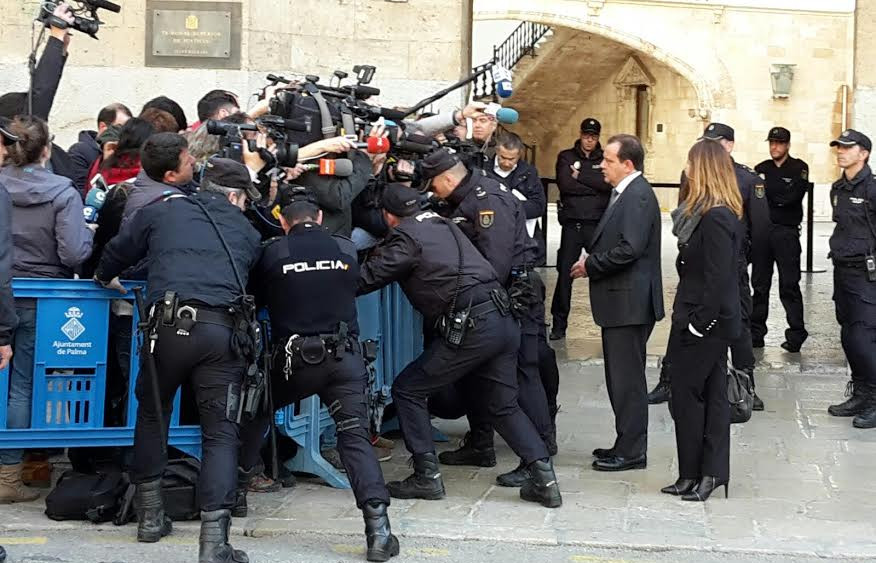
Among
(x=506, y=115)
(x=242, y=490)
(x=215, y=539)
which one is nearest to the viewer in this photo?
(x=215, y=539)

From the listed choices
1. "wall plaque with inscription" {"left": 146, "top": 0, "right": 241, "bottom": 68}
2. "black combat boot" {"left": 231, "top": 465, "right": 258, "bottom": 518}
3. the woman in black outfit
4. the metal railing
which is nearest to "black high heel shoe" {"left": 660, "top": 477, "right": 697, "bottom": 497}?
the woman in black outfit

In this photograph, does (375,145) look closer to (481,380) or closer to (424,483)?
(481,380)

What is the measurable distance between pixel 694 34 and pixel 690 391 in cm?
2393

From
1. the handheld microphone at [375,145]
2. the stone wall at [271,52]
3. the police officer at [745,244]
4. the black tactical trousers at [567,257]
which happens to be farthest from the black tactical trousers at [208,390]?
the black tactical trousers at [567,257]

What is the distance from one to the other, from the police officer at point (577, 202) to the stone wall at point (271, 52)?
133 centimetres

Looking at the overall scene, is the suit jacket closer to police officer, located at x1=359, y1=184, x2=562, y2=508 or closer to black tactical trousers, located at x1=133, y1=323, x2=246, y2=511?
police officer, located at x1=359, y1=184, x2=562, y2=508

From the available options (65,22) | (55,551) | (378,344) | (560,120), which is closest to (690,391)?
(378,344)

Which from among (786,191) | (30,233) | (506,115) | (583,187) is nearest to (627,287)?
(506,115)

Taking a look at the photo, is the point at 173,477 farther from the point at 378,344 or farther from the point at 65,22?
the point at 65,22

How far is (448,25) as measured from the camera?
11242mm

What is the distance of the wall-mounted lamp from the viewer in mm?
29016

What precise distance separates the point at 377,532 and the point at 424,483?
100 cm

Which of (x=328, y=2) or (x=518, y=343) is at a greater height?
(x=328, y=2)

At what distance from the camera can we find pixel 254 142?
667 cm
